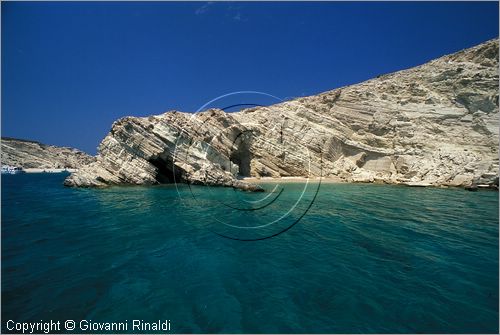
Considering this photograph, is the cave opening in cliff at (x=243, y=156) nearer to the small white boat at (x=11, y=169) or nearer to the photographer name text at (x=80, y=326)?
the photographer name text at (x=80, y=326)

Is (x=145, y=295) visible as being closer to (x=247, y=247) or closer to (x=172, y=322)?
(x=172, y=322)

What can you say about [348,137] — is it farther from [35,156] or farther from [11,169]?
[35,156]

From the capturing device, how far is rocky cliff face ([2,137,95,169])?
91812 millimetres

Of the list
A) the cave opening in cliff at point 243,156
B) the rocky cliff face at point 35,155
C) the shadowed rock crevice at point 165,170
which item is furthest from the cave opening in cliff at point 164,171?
the rocky cliff face at point 35,155

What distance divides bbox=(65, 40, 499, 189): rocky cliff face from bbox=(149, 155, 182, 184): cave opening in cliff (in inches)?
6.5

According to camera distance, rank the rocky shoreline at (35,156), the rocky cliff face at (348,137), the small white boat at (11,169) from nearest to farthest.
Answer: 1. the rocky cliff face at (348,137)
2. the small white boat at (11,169)
3. the rocky shoreline at (35,156)

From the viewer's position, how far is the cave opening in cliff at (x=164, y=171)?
34.1 meters

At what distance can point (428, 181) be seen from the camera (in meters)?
36.4

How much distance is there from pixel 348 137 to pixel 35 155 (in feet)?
354

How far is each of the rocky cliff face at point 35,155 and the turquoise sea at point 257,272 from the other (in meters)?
91.1

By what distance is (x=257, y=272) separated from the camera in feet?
28.0

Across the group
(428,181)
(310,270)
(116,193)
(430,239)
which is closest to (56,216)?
(116,193)

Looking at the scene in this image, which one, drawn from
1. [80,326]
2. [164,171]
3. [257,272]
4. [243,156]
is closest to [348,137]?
[243,156]

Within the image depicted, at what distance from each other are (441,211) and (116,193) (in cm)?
2682
